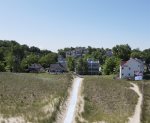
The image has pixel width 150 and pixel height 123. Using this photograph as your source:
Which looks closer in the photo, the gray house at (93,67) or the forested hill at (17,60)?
the forested hill at (17,60)

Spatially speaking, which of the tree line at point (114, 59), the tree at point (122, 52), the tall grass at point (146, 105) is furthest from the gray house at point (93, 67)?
the tall grass at point (146, 105)

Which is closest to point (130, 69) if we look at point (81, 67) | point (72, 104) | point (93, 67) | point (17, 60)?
point (81, 67)

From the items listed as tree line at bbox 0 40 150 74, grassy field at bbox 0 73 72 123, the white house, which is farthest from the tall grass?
tree line at bbox 0 40 150 74

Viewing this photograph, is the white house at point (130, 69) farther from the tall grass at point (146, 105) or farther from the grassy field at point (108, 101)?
the grassy field at point (108, 101)

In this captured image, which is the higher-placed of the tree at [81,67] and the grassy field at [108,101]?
the tree at [81,67]

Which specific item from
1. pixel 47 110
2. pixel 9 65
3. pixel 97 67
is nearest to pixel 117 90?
pixel 47 110

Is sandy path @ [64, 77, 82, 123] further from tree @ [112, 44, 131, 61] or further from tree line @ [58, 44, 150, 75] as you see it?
tree @ [112, 44, 131, 61]
